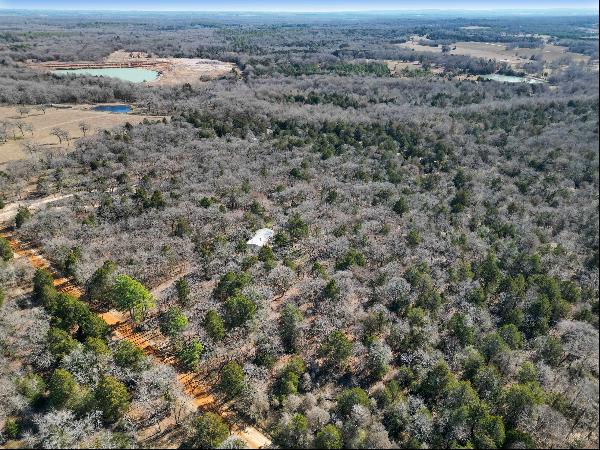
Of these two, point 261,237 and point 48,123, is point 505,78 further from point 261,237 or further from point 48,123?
point 48,123

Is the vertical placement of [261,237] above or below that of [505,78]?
below

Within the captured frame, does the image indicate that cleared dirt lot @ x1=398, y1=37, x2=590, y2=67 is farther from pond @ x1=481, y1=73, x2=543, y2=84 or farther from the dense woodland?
pond @ x1=481, y1=73, x2=543, y2=84

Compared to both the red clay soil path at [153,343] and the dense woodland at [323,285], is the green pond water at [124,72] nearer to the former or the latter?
the dense woodland at [323,285]

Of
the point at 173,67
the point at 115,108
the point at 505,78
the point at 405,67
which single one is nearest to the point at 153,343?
the point at 115,108

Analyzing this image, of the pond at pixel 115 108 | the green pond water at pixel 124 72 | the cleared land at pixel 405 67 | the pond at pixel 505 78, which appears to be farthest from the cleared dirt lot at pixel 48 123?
the pond at pixel 505 78

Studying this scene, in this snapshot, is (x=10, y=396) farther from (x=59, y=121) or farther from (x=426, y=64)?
(x=426, y=64)

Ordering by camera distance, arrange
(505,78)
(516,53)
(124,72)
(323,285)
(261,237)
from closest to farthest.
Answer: (323,285) < (261,237) < (516,53) < (505,78) < (124,72)

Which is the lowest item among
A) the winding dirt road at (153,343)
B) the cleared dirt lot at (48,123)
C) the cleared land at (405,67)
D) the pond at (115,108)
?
the winding dirt road at (153,343)
